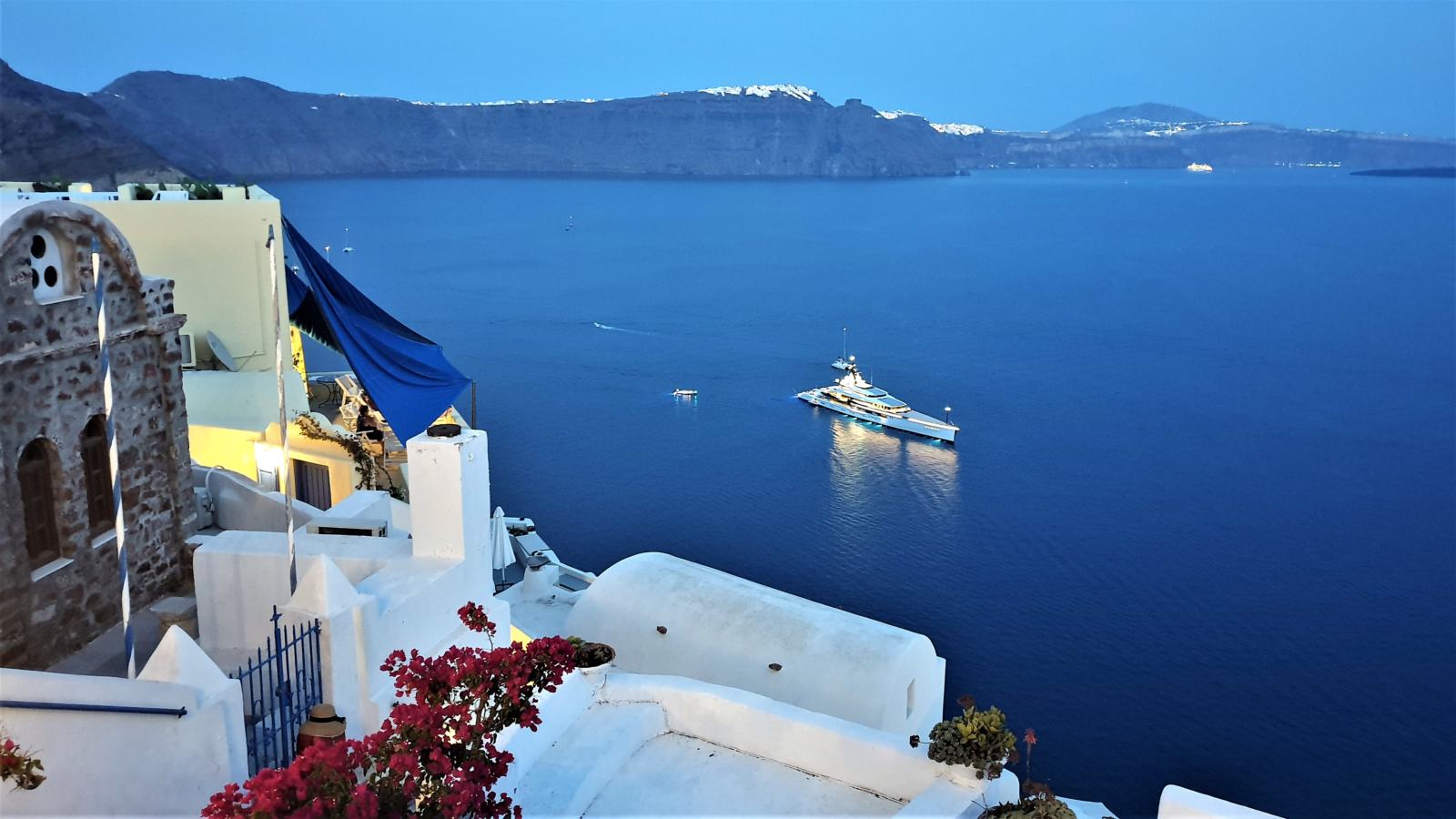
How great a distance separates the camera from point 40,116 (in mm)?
82125

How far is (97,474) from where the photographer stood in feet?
28.6

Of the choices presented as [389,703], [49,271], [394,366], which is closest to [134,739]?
[389,703]

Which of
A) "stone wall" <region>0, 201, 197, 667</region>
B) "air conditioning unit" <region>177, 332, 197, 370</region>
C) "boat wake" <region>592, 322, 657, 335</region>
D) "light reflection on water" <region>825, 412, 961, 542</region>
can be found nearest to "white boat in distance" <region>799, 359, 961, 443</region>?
"light reflection on water" <region>825, 412, 961, 542</region>

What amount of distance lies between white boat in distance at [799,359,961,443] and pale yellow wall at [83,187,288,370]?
3099 centimetres

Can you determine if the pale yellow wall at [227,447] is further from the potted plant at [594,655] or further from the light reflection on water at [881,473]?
the light reflection on water at [881,473]

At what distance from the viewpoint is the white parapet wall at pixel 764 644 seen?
13.5 m

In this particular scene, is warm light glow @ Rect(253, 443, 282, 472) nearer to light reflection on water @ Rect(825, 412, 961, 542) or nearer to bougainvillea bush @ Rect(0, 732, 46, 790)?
bougainvillea bush @ Rect(0, 732, 46, 790)

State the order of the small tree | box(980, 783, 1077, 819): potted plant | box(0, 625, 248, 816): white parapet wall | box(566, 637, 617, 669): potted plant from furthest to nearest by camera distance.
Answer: box(566, 637, 617, 669): potted plant → the small tree → box(980, 783, 1077, 819): potted plant → box(0, 625, 248, 816): white parapet wall

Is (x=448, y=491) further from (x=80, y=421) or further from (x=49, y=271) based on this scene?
(x=49, y=271)

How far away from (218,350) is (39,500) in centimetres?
1007

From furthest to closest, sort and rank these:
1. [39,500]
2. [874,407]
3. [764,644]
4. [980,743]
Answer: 1. [874,407]
2. [764,644]
3. [39,500]
4. [980,743]

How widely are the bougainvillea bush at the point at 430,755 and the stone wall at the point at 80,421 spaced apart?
3791 millimetres

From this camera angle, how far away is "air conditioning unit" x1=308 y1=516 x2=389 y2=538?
412 inches

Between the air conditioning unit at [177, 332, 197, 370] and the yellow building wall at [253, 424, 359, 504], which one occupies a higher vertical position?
the air conditioning unit at [177, 332, 197, 370]
